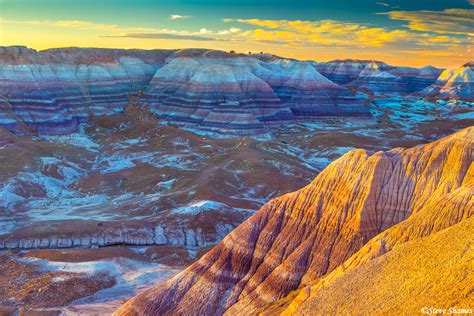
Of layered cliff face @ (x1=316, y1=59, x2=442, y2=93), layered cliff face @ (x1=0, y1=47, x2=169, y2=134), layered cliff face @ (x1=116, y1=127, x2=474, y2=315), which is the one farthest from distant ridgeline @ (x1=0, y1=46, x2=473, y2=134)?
layered cliff face @ (x1=116, y1=127, x2=474, y2=315)

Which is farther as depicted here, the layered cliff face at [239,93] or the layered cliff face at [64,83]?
the layered cliff face at [239,93]

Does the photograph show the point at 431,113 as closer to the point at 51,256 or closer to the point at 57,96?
the point at 57,96

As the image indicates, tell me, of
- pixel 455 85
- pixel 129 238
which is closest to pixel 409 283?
pixel 129 238

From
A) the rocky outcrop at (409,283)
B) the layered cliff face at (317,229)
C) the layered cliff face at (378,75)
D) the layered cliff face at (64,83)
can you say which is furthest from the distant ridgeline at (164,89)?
the rocky outcrop at (409,283)

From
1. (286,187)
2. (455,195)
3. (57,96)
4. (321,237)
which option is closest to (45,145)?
(57,96)

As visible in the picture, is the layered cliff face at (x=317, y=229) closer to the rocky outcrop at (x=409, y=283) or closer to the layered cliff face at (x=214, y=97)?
the rocky outcrop at (x=409, y=283)

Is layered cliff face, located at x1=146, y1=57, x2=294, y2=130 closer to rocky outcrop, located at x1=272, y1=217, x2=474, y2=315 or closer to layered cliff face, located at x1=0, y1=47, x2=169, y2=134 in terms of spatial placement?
layered cliff face, located at x1=0, y1=47, x2=169, y2=134

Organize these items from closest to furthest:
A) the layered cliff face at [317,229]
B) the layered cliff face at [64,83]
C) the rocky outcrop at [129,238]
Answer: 1. the layered cliff face at [317,229]
2. the rocky outcrop at [129,238]
3. the layered cliff face at [64,83]
